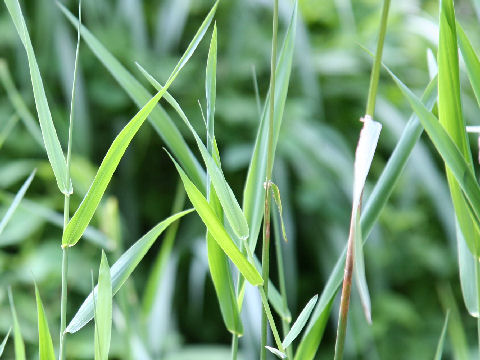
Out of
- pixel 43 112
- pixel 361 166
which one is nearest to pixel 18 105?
pixel 43 112

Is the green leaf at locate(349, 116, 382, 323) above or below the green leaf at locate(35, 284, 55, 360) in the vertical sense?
above

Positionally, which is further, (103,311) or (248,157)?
(248,157)

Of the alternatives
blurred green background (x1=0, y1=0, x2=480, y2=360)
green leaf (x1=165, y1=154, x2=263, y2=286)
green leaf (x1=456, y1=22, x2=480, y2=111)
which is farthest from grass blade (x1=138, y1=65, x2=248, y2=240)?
blurred green background (x1=0, y1=0, x2=480, y2=360)

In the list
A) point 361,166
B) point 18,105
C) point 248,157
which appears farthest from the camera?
point 248,157

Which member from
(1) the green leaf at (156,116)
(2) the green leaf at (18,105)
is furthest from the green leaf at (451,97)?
(2) the green leaf at (18,105)

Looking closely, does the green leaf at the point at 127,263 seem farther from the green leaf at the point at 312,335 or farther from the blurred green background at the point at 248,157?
the blurred green background at the point at 248,157

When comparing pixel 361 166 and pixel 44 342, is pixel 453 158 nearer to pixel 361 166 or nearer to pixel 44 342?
pixel 361 166

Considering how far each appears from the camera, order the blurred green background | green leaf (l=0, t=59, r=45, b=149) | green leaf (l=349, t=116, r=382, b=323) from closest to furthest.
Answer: green leaf (l=349, t=116, r=382, b=323), green leaf (l=0, t=59, r=45, b=149), the blurred green background

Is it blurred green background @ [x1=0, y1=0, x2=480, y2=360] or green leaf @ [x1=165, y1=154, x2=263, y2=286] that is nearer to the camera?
green leaf @ [x1=165, y1=154, x2=263, y2=286]

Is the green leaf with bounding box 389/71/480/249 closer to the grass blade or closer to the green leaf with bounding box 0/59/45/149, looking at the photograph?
the grass blade
